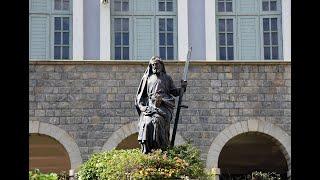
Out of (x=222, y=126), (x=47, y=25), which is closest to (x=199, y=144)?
(x=222, y=126)

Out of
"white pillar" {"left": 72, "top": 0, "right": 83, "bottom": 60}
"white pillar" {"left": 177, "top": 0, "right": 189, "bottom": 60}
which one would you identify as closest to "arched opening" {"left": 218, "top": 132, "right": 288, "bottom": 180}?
"white pillar" {"left": 177, "top": 0, "right": 189, "bottom": 60}

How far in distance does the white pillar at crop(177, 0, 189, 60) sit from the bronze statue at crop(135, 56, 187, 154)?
9400mm

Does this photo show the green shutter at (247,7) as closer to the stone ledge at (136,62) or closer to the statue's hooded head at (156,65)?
the stone ledge at (136,62)

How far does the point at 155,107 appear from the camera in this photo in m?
10.3

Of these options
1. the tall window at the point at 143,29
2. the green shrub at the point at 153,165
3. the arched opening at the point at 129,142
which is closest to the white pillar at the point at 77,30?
the tall window at the point at 143,29

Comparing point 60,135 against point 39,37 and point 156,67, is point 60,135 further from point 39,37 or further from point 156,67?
point 156,67

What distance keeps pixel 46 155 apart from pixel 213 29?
7073 millimetres

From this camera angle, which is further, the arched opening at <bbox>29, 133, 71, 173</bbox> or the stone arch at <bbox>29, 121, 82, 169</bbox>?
the arched opening at <bbox>29, 133, 71, 173</bbox>

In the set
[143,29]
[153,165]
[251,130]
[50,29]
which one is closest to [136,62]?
[143,29]

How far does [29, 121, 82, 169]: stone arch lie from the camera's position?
62.9 feet

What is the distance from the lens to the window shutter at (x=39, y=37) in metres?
20.1

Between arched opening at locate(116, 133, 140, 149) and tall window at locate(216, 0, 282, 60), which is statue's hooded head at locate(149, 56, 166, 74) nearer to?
arched opening at locate(116, 133, 140, 149)
